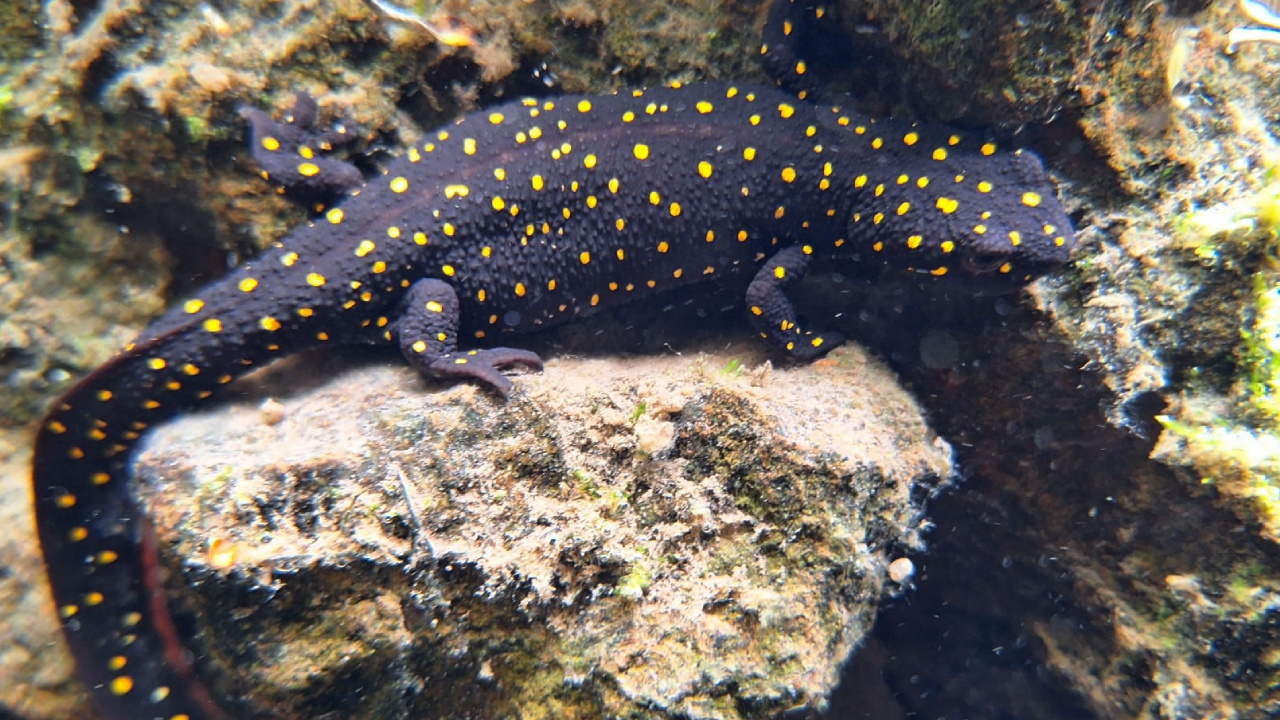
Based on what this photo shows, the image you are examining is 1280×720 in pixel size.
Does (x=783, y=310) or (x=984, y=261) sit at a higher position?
(x=984, y=261)

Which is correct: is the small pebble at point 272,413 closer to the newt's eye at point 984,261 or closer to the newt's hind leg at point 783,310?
the newt's hind leg at point 783,310

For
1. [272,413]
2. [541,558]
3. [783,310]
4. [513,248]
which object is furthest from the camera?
[783,310]

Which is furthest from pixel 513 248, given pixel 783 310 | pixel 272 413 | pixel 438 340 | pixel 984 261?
pixel 984 261

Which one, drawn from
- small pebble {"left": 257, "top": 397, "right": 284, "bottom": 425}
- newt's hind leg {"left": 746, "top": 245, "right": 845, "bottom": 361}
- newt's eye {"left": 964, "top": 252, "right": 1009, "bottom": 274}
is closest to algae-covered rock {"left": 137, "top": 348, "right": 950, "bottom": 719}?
small pebble {"left": 257, "top": 397, "right": 284, "bottom": 425}

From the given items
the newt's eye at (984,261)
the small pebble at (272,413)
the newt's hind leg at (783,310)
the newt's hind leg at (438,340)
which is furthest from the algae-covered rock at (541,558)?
the newt's eye at (984,261)

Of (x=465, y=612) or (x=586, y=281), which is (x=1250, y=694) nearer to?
(x=465, y=612)

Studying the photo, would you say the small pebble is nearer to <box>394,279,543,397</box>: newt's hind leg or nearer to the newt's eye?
<box>394,279,543,397</box>: newt's hind leg

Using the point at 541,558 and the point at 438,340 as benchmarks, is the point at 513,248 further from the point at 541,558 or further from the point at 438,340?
the point at 541,558
